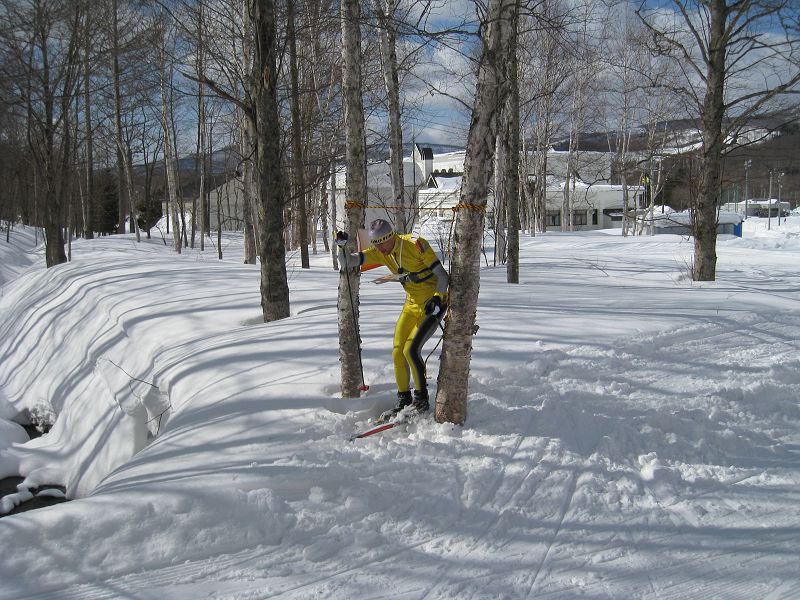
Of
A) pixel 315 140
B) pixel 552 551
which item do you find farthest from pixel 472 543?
pixel 315 140

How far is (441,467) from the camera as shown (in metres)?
4.11

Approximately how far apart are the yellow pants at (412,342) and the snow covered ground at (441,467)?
399mm

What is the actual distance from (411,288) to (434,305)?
257 mm

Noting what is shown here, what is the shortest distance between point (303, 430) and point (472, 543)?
1698 millimetres

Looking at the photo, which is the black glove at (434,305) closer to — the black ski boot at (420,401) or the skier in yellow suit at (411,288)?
the skier in yellow suit at (411,288)

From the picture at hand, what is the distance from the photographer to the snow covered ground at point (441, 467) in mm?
3137

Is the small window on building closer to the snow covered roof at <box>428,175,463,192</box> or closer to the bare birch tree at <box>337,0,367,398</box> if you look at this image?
the snow covered roof at <box>428,175,463,192</box>

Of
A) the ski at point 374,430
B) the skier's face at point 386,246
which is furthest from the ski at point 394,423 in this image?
the skier's face at point 386,246

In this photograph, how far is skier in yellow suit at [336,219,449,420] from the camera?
4.70m

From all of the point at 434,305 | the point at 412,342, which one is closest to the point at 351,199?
the point at 434,305

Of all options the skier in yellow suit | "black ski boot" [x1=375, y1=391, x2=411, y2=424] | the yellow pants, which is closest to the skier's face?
the skier in yellow suit

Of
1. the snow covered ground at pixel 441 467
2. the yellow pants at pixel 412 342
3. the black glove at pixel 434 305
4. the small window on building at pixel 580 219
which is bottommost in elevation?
the snow covered ground at pixel 441 467

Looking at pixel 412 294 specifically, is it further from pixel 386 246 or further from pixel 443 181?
pixel 443 181

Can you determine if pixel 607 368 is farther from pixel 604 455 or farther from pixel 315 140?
pixel 315 140
